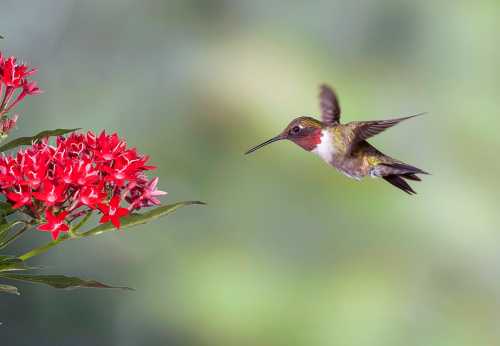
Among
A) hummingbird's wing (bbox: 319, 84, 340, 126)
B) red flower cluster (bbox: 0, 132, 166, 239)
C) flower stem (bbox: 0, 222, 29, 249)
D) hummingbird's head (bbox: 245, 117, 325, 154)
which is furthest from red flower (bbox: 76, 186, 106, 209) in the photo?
hummingbird's wing (bbox: 319, 84, 340, 126)

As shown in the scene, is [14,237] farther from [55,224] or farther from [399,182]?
[399,182]

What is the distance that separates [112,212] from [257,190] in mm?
2642

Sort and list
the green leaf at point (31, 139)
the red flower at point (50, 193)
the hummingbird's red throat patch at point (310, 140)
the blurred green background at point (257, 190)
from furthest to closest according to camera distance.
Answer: the blurred green background at point (257, 190), the hummingbird's red throat patch at point (310, 140), the green leaf at point (31, 139), the red flower at point (50, 193)

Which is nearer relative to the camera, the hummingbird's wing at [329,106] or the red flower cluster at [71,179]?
the red flower cluster at [71,179]

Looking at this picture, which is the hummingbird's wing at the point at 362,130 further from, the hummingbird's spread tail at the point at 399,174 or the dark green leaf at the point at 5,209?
the dark green leaf at the point at 5,209

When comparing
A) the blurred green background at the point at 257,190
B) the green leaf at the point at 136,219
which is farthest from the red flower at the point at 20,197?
the blurred green background at the point at 257,190

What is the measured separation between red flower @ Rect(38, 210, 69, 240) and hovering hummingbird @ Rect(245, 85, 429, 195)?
2.07 ft

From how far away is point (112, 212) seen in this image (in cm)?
130

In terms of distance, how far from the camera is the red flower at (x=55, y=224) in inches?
50.0

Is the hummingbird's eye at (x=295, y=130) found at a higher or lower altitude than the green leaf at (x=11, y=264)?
higher

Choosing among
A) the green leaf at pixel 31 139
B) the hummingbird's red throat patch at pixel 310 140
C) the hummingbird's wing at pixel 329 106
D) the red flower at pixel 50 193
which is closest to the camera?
the red flower at pixel 50 193

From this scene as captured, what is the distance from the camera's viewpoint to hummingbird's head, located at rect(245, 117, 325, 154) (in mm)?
1851

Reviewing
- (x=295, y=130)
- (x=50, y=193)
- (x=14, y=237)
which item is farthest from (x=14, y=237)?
(x=295, y=130)

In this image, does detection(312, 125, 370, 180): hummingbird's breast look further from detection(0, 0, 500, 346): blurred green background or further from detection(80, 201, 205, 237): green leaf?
detection(0, 0, 500, 346): blurred green background
